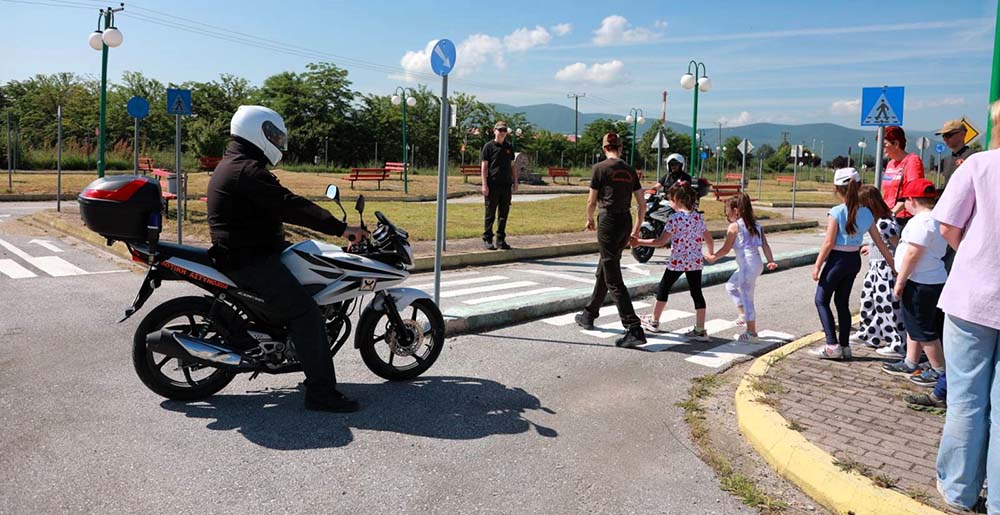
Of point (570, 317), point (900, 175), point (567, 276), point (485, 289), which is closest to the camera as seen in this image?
point (900, 175)

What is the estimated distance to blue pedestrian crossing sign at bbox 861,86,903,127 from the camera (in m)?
10.5

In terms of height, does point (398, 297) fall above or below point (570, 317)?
above

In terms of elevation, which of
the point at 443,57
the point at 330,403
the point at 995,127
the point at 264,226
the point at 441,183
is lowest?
the point at 330,403

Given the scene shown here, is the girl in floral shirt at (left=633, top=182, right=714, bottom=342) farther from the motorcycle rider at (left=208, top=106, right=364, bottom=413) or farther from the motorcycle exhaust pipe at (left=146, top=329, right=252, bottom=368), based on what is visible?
the motorcycle exhaust pipe at (left=146, top=329, right=252, bottom=368)

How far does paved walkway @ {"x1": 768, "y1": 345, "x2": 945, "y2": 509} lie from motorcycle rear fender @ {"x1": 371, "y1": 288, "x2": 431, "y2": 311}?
265cm

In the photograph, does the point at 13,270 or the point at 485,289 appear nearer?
the point at 485,289

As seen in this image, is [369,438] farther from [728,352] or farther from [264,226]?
[728,352]

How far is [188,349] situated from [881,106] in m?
9.72

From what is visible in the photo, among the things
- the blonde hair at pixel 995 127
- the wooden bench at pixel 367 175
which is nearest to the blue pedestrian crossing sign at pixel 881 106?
the blonde hair at pixel 995 127

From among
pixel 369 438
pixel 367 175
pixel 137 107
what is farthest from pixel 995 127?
pixel 367 175

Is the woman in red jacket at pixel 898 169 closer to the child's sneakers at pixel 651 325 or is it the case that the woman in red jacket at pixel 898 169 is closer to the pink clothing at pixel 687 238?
the pink clothing at pixel 687 238

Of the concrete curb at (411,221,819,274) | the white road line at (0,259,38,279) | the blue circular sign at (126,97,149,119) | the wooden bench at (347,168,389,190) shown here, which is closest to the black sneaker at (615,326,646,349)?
the concrete curb at (411,221,819,274)

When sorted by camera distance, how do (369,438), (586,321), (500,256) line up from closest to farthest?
(369,438) → (586,321) → (500,256)

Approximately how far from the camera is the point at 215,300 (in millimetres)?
5020
